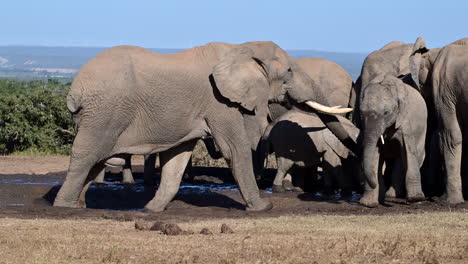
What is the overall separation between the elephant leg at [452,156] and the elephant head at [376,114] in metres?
0.93

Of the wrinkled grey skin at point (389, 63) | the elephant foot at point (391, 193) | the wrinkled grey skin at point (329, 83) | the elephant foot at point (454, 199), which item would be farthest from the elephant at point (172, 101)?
the wrinkled grey skin at point (329, 83)

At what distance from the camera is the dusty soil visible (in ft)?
45.0

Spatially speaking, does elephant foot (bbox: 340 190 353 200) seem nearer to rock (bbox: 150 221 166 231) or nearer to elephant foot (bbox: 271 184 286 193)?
elephant foot (bbox: 271 184 286 193)

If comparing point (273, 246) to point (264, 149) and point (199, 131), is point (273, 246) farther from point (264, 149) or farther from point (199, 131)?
point (264, 149)

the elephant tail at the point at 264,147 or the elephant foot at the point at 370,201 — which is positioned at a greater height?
the elephant tail at the point at 264,147

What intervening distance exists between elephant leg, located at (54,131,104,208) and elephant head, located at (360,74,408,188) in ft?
12.3

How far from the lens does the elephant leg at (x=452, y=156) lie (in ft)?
50.4

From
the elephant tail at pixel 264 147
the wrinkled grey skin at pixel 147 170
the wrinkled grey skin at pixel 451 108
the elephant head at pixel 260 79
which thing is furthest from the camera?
the wrinkled grey skin at pixel 147 170

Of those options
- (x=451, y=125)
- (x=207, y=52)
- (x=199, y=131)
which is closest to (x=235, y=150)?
(x=199, y=131)

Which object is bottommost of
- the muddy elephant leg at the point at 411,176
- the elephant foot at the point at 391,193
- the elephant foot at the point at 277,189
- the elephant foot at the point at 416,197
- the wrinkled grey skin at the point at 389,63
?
the elephant foot at the point at 277,189

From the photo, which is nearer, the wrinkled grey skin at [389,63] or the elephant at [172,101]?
the elephant at [172,101]

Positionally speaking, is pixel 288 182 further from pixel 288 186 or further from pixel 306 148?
pixel 306 148

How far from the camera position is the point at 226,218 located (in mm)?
13703

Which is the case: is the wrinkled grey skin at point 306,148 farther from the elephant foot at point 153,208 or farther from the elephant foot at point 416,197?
the elephant foot at point 153,208
